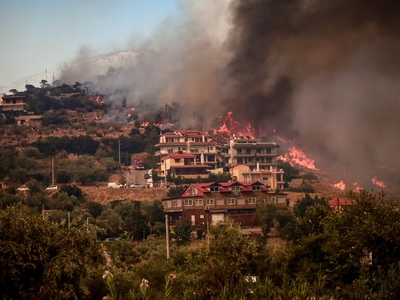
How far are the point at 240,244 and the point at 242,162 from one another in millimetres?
79966

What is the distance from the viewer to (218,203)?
266ft

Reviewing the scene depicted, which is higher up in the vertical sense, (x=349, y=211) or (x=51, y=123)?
(x=51, y=123)

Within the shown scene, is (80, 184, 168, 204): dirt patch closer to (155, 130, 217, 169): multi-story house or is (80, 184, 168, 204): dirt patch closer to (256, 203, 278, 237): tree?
(256, 203, 278, 237): tree

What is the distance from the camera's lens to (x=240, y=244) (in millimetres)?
35125

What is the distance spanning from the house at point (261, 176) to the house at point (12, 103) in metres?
64.3

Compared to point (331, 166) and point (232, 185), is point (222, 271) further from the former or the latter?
point (331, 166)

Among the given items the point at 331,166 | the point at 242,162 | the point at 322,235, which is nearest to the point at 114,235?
the point at 322,235

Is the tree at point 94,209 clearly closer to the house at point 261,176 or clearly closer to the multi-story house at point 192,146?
the house at point 261,176

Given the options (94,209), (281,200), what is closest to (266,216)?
(281,200)

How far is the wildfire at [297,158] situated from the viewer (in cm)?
12049

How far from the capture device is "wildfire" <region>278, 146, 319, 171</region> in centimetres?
12049

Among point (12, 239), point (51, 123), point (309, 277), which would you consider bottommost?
point (309, 277)

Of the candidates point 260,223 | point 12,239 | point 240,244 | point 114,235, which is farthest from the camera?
point 260,223

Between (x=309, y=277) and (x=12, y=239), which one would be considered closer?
(x=12, y=239)
